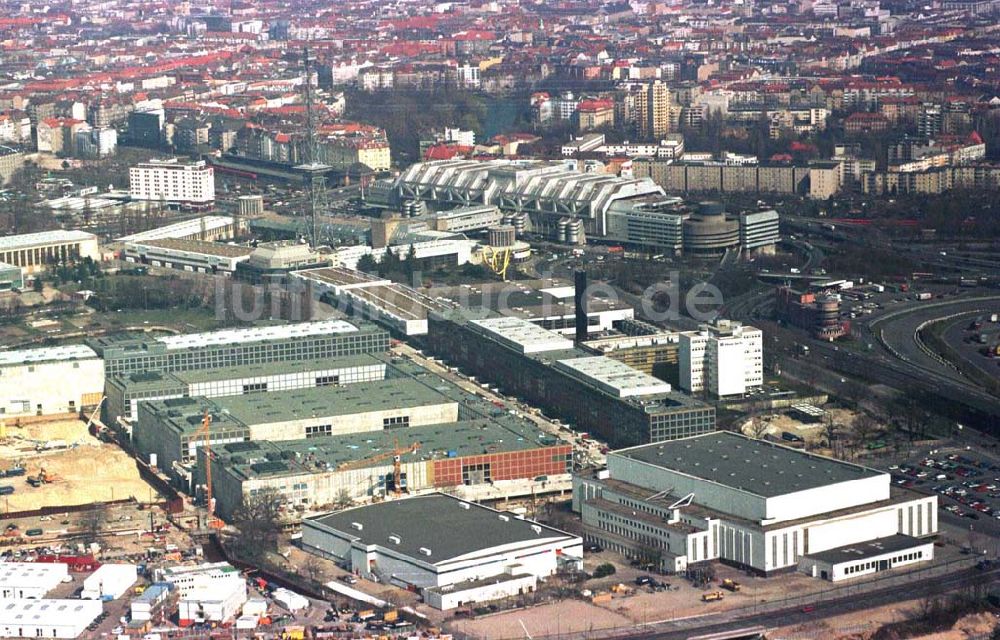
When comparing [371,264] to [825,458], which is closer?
[825,458]

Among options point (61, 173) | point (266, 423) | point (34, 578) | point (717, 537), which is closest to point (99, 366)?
point (266, 423)

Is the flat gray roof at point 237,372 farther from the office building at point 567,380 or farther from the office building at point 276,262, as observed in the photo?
the office building at point 276,262

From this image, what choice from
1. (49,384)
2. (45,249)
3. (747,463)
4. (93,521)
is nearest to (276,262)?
(45,249)

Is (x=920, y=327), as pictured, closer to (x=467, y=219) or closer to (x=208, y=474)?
(x=467, y=219)

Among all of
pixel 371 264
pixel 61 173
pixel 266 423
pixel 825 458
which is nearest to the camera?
pixel 825 458

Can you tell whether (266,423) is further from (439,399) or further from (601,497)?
(601,497)

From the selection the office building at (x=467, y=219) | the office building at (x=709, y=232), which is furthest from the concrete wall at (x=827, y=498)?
the office building at (x=467, y=219)

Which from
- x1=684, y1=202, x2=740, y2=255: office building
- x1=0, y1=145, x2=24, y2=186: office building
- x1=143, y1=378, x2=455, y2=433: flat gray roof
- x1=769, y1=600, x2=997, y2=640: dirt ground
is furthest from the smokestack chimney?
x1=0, y1=145, x2=24, y2=186: office building
